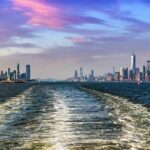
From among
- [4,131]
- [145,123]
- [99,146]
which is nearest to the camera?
[99,146]

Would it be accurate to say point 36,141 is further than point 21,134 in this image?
No

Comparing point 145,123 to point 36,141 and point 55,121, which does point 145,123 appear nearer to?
point 55,121

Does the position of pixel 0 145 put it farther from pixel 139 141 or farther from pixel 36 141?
pixel 139 141

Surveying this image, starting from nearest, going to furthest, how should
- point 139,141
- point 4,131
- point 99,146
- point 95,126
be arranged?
point 99,146, point 139,141, point 4,131, point 95,126

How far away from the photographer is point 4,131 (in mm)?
33469

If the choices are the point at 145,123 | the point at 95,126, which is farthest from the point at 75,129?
the point at 145,123

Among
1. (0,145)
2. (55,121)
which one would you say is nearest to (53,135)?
(0,145)

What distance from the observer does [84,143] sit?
26.8 m

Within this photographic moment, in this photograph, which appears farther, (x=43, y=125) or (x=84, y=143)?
(x=43, y=125)

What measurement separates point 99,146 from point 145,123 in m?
13.3

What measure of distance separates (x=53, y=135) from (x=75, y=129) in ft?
11.3

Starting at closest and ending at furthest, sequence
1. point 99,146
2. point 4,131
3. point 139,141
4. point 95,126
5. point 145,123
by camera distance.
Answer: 1. point 99,146
2. point 139,141
3. point 4,131
4. point 95,126
5. point 145,123

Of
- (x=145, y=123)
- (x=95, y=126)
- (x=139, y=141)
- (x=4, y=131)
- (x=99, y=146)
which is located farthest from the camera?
(x=145, y=123)

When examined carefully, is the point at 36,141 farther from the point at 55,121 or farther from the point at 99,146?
the point at 55,121
